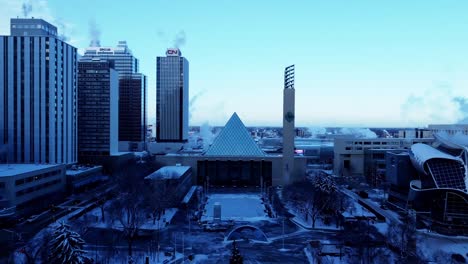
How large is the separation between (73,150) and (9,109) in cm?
932

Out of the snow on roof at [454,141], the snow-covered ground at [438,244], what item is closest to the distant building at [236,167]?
the snow on roof at [454,141]

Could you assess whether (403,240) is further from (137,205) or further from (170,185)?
(170,185)

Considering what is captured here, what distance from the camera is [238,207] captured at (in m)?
39.4

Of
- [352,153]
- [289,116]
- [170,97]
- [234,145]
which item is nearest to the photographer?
[289,116]

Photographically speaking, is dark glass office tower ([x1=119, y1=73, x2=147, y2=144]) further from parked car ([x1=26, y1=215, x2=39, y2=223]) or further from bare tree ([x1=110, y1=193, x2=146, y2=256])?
bare tree ([x1=110, y1=193, x2=146, y2=256])

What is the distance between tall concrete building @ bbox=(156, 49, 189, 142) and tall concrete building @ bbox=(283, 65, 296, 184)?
5695cm

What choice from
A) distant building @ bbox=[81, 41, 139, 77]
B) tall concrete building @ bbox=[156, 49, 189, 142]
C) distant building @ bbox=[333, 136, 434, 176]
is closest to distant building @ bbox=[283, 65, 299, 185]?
distant building @ bbox=[333, 136, 434, 176]

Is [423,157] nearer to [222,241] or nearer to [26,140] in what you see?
[222,241]

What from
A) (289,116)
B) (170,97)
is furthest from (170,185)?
(170,97)

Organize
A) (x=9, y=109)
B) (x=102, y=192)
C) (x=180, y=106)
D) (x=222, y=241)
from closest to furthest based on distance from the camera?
(x=222, y=241), (x=102, y=192), (x=9, y=109), (x=180, y=106)

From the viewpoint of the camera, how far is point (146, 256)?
964 inches

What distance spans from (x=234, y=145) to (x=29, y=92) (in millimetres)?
25156

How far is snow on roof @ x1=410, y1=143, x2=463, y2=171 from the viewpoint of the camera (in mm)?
33656

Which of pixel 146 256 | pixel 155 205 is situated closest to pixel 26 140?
pixel 155 205
